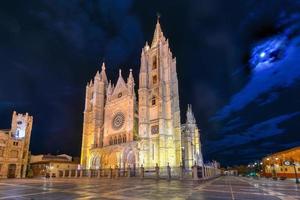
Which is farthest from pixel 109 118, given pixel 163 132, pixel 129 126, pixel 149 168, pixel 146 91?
pixel 149 168

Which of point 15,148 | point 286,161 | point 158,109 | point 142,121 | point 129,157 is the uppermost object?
point 158,109

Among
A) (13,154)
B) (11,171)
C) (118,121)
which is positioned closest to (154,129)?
(118,121)

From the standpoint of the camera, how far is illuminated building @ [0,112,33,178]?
1727 inches

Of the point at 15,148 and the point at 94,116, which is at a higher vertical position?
the point at 94,116

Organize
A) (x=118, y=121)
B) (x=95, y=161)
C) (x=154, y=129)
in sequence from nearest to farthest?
(x=154, y=129), (x=95, y=161), (x=118, y=121)

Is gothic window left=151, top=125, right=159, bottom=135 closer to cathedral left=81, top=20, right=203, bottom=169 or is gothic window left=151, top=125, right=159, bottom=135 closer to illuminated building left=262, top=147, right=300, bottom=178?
cathedral left=81, top=20, right=203, bottom=169

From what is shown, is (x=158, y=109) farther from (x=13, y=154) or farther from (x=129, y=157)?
(x=13, y=154)

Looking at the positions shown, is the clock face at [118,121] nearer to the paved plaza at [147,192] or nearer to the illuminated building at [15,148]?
the illuminated building at [15,148]

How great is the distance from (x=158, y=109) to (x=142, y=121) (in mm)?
4164

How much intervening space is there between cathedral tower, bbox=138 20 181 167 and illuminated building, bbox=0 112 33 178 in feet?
95.9

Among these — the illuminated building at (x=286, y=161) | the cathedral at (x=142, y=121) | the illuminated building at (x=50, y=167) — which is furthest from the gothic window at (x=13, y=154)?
the illuminated building at (x=286, y=161)

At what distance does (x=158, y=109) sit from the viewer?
42.6 metres

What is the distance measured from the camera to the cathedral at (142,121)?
39.6 metres

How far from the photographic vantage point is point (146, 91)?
147ft
